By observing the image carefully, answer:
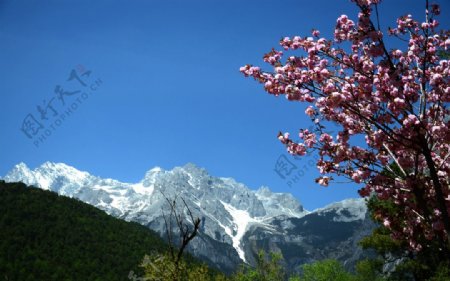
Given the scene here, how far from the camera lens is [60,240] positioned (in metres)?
129

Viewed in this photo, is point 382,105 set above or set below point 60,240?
below

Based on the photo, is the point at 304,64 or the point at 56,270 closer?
the point at 304,64

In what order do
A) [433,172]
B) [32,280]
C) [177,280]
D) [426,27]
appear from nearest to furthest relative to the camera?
[177,280], [433,172], [426,27], [32,280]

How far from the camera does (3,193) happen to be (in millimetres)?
142875

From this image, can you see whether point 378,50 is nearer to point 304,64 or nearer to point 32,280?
point 304,64

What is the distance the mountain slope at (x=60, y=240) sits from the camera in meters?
113

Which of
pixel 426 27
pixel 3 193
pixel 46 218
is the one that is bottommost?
pixel 426 27

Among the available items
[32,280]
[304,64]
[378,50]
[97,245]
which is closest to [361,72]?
[378,50]

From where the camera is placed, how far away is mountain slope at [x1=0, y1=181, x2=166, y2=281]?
113125 millimetres

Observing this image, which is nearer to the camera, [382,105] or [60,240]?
[382,105]

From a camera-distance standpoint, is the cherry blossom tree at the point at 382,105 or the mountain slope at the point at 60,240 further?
the mountain slope at the point at 60,240

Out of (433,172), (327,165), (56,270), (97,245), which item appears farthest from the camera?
(97,245)

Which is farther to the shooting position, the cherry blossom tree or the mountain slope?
the mountain slope

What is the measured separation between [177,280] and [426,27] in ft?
26.0
